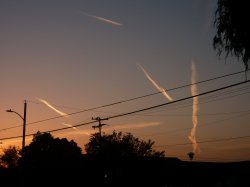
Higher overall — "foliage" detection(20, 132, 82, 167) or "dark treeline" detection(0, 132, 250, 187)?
"foliage" detection(20, 132, 82, 167)

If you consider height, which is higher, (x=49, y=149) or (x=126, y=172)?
(x=49, y=149)

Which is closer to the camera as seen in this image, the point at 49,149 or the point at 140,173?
the point at 140,173

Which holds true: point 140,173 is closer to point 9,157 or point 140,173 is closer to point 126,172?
point 126,172

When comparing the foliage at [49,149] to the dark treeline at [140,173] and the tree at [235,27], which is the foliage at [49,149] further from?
the tree at [235,27]

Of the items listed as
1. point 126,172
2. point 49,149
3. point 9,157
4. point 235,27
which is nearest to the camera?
point 235,27

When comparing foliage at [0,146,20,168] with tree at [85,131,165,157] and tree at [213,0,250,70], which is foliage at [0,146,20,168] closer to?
tree at [85,131,165,157]

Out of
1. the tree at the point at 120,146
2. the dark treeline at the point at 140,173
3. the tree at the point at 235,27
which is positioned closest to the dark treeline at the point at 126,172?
the dark treeline at the point at 140,173

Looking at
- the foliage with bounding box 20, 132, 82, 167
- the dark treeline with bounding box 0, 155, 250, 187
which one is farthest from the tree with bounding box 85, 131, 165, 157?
the dark treeline with bounding box 0, 155, 250, 187

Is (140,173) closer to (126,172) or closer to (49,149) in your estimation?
(126,172)

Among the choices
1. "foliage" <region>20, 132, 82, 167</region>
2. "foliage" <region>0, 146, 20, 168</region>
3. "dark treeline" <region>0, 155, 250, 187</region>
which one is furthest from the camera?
"foliage" <region>0, 146, 20, 168</region>

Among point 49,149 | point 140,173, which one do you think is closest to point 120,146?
point 49,149

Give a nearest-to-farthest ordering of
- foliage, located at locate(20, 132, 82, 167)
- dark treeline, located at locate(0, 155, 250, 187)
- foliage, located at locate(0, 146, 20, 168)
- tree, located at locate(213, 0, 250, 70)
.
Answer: tree, located at locate(213, 0, 250, 70) < dark treeline, located at locate(0, 155, 250, 187) < foliage, located at locate(20, 132, 82, 167) < foliage, located at locate(0, 146, 20, 168)

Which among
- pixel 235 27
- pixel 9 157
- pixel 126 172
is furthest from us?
pixel 9 157

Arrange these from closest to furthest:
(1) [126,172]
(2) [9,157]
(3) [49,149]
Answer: (1) [126,172], (3) [49,149], (2) [9,157]
